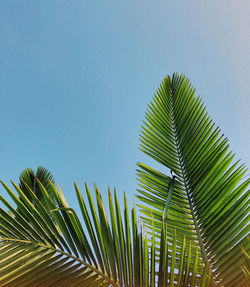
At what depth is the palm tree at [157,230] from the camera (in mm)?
1053

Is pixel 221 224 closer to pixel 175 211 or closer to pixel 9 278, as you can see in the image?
pixel 175 211

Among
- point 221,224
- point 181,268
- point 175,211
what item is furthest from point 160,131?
point 181,268

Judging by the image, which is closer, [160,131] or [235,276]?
[235,276]

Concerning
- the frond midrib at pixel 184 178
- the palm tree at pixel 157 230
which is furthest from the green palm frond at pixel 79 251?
the frond midrib at pixel 184 178

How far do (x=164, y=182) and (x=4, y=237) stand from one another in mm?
1115

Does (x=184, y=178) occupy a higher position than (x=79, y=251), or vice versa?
(x=184, y=178)

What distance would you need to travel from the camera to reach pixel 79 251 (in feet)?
3.83

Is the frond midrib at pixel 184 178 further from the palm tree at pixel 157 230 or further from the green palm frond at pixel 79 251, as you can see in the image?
the green palm frond at pixel 79 251

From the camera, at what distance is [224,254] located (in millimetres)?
1312

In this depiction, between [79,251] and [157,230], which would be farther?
[157,230]

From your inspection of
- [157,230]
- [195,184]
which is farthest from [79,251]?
[195,184]

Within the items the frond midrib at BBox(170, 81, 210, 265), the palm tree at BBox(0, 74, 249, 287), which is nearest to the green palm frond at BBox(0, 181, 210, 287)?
the palm tree at BBox(0, 74, 249, 287)

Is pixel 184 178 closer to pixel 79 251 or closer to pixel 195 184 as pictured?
pixel 195 184

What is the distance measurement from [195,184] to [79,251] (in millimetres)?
949
